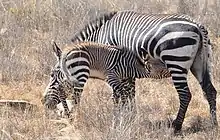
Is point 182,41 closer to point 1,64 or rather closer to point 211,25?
point 1,64

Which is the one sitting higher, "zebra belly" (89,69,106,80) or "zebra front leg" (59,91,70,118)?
"zebra belly" (89,69,106,80)

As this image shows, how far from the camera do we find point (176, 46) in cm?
669

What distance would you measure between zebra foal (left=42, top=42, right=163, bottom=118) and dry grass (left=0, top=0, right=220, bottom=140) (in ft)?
0.80

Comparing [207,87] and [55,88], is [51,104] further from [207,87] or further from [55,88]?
[207,87]

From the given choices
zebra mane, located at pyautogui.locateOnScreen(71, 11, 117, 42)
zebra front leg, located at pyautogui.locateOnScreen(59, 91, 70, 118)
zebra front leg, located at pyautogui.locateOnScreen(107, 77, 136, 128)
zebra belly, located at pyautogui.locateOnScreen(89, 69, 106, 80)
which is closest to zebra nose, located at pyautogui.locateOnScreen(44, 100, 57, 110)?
zebra front leg, located at pyautogui.locateOnScreen(59, 91, 70, 118)

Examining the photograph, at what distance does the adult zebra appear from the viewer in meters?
6.73

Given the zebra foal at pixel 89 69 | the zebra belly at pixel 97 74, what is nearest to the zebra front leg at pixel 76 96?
the zebra foal at pixel 89 69

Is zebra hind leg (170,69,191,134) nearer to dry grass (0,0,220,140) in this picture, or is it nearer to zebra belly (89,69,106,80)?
dry grass (0,0,220,140)

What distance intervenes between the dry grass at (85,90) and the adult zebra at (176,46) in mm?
441

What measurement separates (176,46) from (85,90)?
1.81 metres

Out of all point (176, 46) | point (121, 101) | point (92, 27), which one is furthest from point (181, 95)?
point (92, 27)

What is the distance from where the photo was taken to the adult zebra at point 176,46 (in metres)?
6.73

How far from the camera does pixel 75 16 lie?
11586mm

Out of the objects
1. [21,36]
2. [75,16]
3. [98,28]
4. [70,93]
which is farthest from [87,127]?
[75,16]
